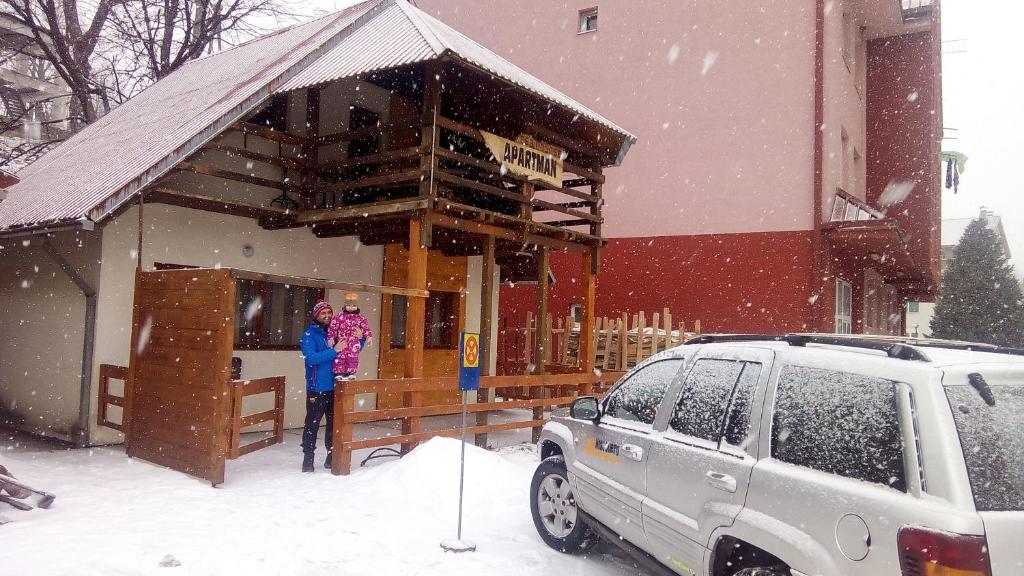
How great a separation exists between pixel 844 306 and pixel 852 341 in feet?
52.5

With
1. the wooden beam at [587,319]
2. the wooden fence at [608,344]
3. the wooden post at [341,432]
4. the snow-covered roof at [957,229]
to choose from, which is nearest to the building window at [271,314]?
the wooden post at [341,432]

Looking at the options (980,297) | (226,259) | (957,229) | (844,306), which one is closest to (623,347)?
(226,259)

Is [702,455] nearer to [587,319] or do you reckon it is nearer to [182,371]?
[182,371]

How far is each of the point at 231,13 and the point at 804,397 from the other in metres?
22.2

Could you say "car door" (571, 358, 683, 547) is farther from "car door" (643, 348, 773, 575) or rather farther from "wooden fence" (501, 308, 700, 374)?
"wooden fence" (501, 308, 700, 374)

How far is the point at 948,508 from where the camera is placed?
2.61m

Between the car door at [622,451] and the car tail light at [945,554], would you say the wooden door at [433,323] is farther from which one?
the car tail light at [945,554]

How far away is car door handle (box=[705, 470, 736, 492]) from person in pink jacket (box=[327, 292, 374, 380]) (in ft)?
17.4

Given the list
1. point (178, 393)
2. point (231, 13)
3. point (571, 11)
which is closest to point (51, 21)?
point (231, 13)

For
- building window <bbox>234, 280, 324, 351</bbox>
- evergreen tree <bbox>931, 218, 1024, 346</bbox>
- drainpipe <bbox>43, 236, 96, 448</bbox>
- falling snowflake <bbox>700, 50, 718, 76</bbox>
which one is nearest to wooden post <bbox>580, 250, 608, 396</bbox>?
building window <bbox>234, 280, 324, 351</bbox>

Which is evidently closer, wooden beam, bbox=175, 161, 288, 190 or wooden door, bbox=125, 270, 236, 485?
wooden door, bbox=125, 270, 236, 485

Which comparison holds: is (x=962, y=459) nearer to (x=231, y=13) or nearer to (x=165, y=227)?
(x=165, y=227)

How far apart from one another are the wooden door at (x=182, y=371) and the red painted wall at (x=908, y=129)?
65.3 ft

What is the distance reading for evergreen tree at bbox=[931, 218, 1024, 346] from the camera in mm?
39312
